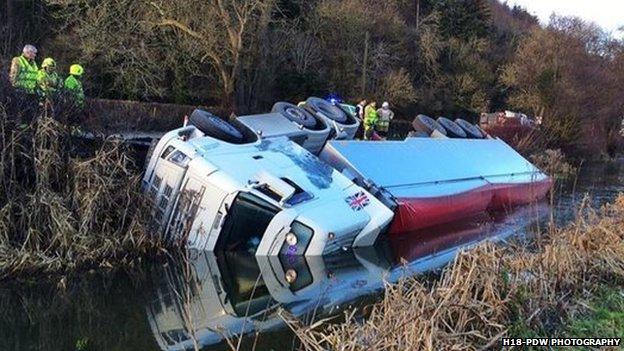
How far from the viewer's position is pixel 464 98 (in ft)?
112

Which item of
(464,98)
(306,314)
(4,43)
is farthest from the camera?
(464,98)

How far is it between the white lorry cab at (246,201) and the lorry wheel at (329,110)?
11.3 feet

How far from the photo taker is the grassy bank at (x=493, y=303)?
13.8ft

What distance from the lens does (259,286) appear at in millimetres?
7738

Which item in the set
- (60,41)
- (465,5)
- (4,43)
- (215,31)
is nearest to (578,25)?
(465,5)

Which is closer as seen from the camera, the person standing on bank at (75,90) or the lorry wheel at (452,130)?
the person standing on bank at (75,90)

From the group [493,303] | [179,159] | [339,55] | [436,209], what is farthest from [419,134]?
[339,55]

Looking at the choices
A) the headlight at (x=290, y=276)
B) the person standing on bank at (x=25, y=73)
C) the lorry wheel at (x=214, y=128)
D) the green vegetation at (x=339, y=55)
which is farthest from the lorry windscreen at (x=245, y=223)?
the green vegetation at (x=339, y=55)

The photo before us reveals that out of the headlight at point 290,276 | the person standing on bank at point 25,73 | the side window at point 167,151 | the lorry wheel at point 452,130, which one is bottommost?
the lorry wheel at point 452,130

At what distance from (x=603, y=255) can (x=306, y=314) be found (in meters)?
2.96

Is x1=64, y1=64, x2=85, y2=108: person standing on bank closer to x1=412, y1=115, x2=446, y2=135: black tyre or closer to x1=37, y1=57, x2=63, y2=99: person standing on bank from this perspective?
x1=37, y1=57, x2=63, y2=99: person standing on bank

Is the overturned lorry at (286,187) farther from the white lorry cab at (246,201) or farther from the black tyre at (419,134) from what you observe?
the black tyre at (419,134)

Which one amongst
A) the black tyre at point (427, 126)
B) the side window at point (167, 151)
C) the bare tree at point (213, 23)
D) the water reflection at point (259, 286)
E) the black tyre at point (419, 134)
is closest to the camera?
the water reflection at point (259, 286)

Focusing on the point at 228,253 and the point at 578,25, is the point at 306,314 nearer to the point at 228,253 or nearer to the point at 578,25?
the point at 228,253
